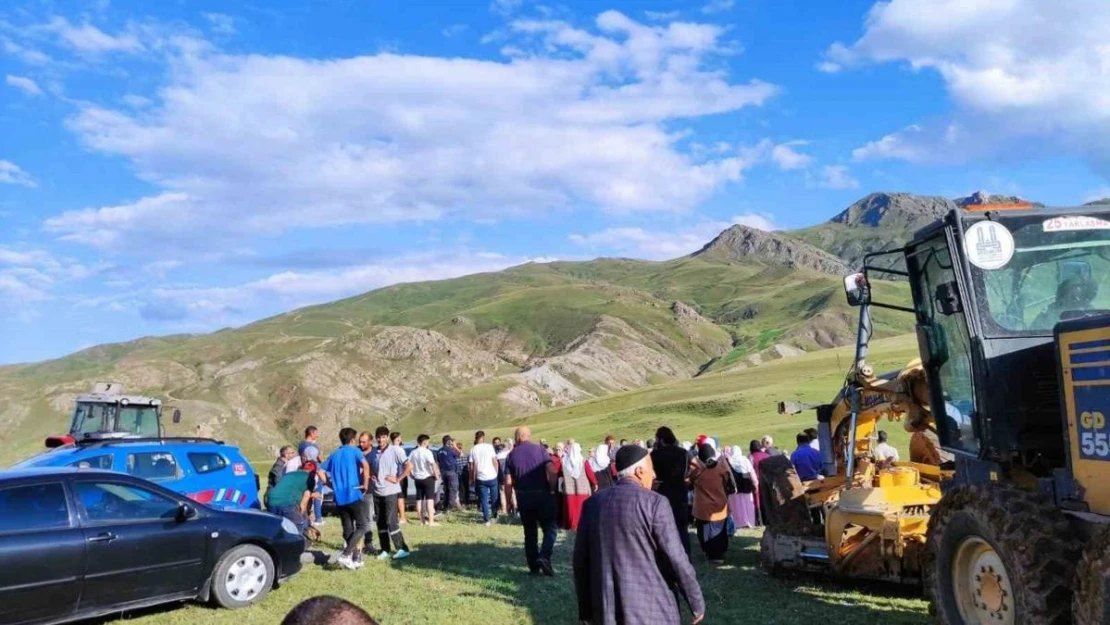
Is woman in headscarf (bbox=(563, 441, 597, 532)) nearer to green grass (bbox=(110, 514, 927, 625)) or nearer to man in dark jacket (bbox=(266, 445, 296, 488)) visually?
green grass (bbox=(110, 514, 927, 625))

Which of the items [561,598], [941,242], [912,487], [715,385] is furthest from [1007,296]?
[715,385]

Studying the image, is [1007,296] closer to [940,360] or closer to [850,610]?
[940,360]

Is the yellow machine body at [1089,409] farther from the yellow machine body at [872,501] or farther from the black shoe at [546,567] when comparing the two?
the black shoe at [546,567]

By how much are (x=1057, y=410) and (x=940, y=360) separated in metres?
1.29

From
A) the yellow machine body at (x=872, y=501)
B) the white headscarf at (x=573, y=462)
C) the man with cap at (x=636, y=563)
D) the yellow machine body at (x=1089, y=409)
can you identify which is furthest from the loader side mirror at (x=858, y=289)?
the white headscarf at (x=573, y=462)

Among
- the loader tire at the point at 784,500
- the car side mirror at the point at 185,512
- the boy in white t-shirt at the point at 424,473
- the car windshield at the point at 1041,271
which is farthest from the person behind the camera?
the boy in white t-shirt at the point at 424,473

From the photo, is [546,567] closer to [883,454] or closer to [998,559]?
[883,454]

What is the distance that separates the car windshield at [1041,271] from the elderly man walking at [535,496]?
600cm

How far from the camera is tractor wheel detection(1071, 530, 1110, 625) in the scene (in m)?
4.84

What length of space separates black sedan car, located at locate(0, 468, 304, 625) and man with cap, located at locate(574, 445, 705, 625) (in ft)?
18.0

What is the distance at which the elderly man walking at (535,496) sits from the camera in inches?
439

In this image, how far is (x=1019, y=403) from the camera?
6.45 m

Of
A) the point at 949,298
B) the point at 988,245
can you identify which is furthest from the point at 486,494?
the point at 988,245

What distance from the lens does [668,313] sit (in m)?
179
